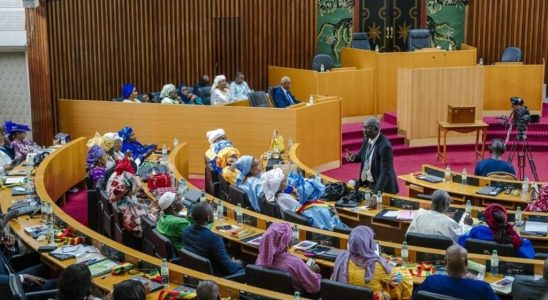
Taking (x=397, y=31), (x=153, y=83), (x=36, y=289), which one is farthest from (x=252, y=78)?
(x=36, y=289)

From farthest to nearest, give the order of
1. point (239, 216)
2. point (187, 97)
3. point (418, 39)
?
1. point (418, 39)
2. point (187, 97)
3. point (239, 216)

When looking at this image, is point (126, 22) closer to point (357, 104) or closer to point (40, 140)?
point (40, 140)

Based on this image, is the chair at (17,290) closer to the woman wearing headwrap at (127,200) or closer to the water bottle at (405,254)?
the woman wearing headwrap at (127,200)

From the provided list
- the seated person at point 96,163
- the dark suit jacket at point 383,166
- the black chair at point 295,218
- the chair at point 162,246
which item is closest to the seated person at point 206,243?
the chair at point 162,246

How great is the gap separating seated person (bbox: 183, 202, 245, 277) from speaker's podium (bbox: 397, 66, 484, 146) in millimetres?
8425

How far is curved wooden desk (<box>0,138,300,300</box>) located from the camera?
571 cm

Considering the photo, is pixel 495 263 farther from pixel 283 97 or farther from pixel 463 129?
pixel 283 97

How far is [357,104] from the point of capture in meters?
15.8

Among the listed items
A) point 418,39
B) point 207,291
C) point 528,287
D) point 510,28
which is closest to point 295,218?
point 528,287

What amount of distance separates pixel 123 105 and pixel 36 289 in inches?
285

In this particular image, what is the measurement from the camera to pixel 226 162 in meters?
10.0

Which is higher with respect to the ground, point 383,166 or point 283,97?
point 283,97

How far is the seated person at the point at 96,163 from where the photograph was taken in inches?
386

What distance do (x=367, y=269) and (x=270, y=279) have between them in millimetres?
748
